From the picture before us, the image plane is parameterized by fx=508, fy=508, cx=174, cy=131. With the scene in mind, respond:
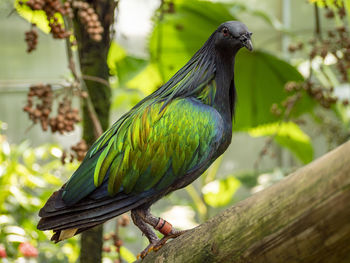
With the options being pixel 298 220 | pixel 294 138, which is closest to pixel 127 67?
pixel 294 138

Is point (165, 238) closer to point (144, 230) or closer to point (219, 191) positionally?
point (144, 230)

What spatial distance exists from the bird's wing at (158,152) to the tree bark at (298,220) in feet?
0.68

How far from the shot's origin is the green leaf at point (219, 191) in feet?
9.14

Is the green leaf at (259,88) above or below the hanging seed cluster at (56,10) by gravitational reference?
below

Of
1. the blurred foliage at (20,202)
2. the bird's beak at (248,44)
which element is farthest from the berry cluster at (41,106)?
the blurred foliage at (20,202)

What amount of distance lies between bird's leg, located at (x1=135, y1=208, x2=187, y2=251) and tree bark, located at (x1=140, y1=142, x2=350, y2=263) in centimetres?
23

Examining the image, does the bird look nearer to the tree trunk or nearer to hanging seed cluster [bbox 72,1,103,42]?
hanging seed cluster [bbox 72,1,103,42]

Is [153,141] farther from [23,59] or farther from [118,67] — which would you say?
[23,59]

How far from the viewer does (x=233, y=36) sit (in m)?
0.98

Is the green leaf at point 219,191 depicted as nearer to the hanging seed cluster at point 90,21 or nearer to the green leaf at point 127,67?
the green leaf at point 127,67

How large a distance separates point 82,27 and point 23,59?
2.57 metres

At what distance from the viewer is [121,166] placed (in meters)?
1.03

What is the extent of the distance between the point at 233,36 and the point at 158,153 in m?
0.27

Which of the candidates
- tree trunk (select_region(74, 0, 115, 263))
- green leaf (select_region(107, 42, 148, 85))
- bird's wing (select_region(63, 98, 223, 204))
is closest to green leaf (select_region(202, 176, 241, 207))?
green leaf (select_region(107, 42, 148, 85))
